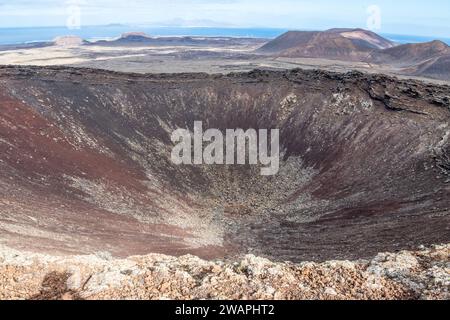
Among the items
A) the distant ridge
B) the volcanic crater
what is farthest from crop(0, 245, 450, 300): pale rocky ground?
the distant ridge

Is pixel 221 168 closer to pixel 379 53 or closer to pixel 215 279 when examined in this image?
pixel 215 279

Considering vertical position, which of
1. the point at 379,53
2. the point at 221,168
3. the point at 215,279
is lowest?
the point at 221,168

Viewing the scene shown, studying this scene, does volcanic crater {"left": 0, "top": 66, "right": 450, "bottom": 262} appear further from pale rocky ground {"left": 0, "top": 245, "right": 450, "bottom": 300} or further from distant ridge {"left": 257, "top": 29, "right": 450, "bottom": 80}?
distant ridge {"left": 257, "top": 29, "right": 450, "bottom": 80}

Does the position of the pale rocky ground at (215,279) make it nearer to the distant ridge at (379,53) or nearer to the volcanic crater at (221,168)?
the volcanic crater at (221,168)

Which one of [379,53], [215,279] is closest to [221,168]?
[215,279]

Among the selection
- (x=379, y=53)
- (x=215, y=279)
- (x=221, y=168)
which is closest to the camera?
(x=215, y=279)
